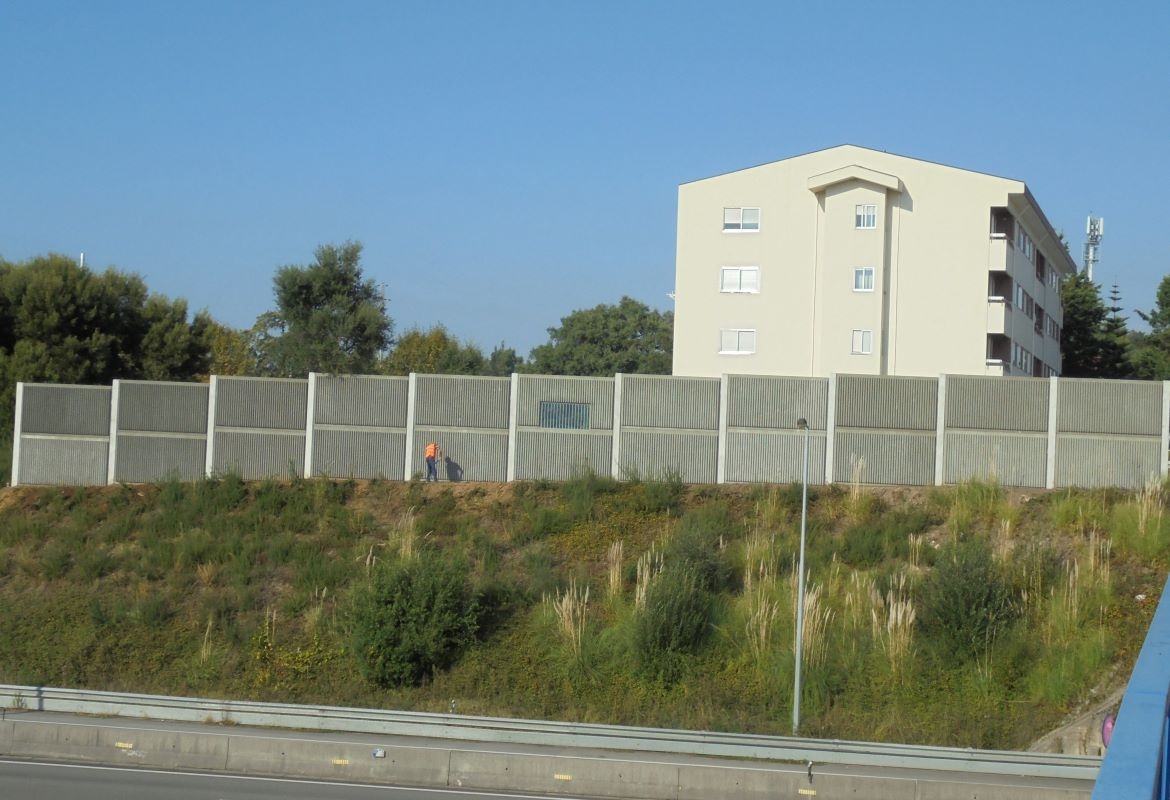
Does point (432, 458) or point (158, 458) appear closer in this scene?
point (432, 458)

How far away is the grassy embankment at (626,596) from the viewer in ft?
77.9

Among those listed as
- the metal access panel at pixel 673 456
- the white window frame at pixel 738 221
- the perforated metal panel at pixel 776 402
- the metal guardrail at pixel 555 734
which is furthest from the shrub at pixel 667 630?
the white window frame at pixel 738 221

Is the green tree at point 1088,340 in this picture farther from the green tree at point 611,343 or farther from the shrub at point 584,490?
the shrub at point 584,490

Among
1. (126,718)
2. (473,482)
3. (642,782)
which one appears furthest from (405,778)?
(473,482)

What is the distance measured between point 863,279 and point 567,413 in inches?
743

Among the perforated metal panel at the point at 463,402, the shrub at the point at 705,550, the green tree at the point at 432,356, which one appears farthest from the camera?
the green tree at the point at 432,356

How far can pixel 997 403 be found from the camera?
30.0 m

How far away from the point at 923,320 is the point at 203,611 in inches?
1147

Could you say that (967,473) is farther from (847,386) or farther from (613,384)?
(613,384)

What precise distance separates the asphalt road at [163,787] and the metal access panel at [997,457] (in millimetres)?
16517

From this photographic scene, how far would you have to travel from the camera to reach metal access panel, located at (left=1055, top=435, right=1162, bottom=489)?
2900 centimetres

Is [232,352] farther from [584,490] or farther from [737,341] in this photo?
[584,490]

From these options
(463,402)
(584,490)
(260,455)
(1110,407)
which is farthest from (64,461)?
(1110,407)

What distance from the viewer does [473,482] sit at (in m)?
32.1
